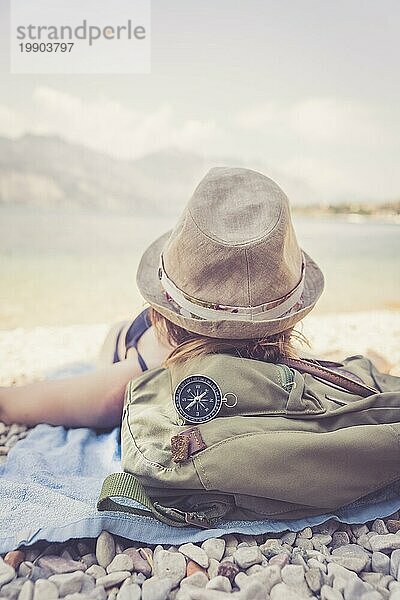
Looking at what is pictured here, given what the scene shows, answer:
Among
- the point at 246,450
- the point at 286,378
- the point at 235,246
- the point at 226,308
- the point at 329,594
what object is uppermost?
the point at 235,246

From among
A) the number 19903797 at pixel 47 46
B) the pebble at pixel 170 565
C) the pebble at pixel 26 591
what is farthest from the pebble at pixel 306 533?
the number 19903797 at pixel 47 46

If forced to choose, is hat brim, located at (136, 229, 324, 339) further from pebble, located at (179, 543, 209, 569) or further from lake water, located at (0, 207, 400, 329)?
lake water, located at (0, 207, 400, 329)

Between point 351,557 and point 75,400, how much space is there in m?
0.78

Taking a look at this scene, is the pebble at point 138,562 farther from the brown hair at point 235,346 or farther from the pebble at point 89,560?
the brown hair at point 235,346

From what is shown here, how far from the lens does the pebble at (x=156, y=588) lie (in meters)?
1.14

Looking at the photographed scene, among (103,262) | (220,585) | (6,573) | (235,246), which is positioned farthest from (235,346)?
(103,262)

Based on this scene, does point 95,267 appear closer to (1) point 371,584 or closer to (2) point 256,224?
(2) point 256,224

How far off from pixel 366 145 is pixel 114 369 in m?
0.99

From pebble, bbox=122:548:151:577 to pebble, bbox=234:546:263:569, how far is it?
5.4 inches

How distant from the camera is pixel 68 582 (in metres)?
1.17

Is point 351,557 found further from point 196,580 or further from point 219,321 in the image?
point 219,321

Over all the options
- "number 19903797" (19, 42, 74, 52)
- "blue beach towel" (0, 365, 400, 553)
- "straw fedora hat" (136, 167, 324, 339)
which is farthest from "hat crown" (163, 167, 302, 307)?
"number 19903797" (19, 42, 74, 52)

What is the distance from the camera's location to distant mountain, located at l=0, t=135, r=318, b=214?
2.23m

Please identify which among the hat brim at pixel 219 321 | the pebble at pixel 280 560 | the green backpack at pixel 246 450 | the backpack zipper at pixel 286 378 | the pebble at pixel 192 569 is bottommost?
the pebble at pixel 192 569
